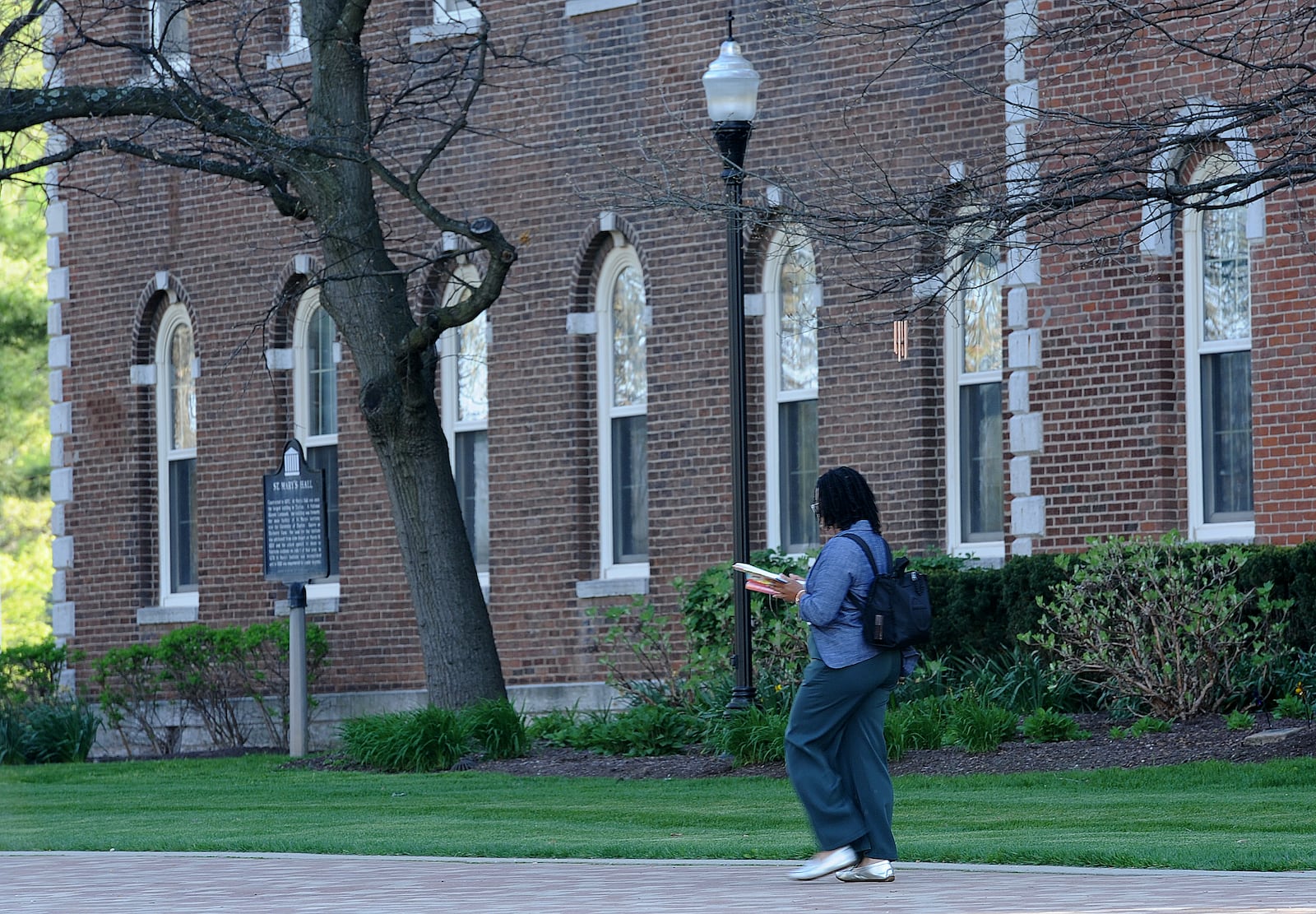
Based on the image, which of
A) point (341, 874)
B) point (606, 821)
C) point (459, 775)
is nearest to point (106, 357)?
point (459, 775)

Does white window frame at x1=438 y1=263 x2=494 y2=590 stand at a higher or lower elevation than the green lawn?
higher

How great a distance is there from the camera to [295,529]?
67.5 feet

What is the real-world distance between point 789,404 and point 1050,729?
5.52m

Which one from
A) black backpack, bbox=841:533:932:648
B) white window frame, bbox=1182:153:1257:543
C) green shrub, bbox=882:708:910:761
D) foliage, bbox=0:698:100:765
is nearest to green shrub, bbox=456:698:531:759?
green shrub, bbox=882:708:910:761

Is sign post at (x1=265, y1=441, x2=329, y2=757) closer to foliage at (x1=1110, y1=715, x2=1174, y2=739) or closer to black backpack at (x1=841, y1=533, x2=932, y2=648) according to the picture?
foliage at (x1=1110, y1=715, x2=1174, y2=739)

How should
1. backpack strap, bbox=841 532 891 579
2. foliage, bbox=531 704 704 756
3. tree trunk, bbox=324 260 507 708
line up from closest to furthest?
1. backpack strap, bbox=841 532 891 579
2. foliage, bbox=531 704 704 756
3. tree trunk, bbox=324 260 507 708

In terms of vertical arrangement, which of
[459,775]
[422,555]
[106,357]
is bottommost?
[459,775]

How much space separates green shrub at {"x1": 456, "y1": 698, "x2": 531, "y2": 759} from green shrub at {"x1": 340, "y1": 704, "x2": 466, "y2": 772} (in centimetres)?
13

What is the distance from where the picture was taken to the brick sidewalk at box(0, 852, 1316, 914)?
344 inches

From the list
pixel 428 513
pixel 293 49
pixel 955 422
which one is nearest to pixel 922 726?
pixel 955 422

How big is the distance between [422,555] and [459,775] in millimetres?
2397

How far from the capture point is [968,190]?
13.3 m

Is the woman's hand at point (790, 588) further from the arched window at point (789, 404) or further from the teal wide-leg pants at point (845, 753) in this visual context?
A: the arched window at point (789, 404)

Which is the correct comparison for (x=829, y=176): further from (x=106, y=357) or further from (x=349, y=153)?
(x=106, y=357)
